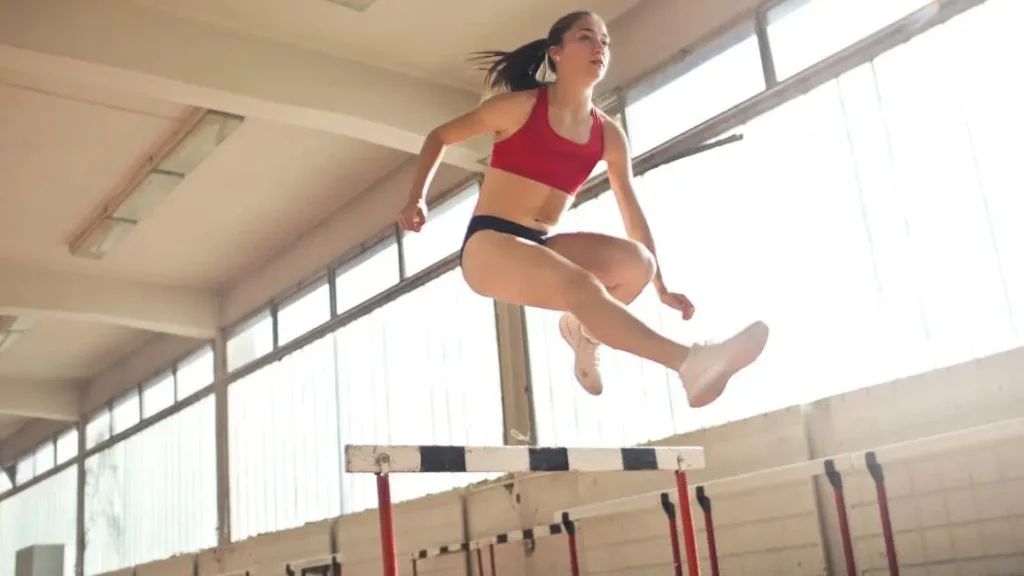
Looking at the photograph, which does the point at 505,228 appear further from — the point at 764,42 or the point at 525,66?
the point at 764,42

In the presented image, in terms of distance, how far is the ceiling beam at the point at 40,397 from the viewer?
10.6 m

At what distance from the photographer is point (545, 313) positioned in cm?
548

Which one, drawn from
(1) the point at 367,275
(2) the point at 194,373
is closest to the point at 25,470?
(2) the point at 194,373

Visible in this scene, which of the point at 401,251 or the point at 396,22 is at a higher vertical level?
the point at 396,22

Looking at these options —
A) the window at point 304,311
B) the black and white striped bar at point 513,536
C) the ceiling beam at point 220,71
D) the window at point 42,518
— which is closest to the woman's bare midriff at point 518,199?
the black and white striped bar at point 513,536

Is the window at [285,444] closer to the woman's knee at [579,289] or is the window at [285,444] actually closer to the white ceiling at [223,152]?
the white ceiling at [223,152]

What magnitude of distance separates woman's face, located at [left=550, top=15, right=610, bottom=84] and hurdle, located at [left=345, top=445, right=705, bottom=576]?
91 cm

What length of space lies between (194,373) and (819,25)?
271 inches

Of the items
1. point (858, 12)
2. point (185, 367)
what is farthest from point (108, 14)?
point (185, 367)

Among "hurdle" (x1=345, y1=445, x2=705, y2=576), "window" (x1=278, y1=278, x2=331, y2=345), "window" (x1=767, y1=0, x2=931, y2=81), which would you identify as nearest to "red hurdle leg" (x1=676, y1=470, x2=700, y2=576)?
"hurdle" (x1=345, y1=445, x2=705, y2=576)

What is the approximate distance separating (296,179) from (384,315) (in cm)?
107

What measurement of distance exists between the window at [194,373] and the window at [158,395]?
16cm

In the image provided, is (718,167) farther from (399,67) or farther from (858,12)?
(399,67)

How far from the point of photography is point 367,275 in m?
7.01
